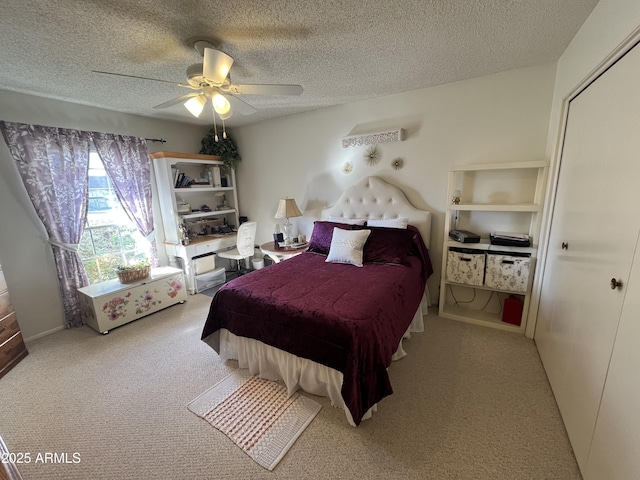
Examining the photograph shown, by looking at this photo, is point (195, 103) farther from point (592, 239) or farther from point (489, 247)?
point (489, 247)

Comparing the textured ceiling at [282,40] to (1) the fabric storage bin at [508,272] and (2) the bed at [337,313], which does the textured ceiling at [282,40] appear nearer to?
(2) the bed at [337,313]

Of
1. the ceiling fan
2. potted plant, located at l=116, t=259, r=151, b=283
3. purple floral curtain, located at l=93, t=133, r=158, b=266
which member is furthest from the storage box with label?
the ceiling fan

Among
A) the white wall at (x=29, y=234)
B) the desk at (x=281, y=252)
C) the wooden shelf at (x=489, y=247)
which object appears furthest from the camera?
the desk at (x=281, y=252)

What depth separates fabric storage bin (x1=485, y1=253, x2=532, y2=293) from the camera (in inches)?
93.1

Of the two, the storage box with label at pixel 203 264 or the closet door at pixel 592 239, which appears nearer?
the closet door at pixel 592 239

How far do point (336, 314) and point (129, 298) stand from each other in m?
2.53

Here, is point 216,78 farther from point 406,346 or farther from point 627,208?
point 406,346

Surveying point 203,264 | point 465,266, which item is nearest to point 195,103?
point 203,264

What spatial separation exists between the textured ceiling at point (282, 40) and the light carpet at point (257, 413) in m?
2.40

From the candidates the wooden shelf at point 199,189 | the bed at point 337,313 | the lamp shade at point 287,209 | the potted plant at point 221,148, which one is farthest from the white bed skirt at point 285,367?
the potted plant at point 221,148

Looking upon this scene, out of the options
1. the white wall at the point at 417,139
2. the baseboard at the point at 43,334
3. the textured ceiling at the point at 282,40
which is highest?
the textured ceiling at the point at 282,40

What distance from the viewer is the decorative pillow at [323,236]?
9.93ft

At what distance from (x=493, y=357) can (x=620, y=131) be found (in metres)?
1.76

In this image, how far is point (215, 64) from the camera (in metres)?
1.58
